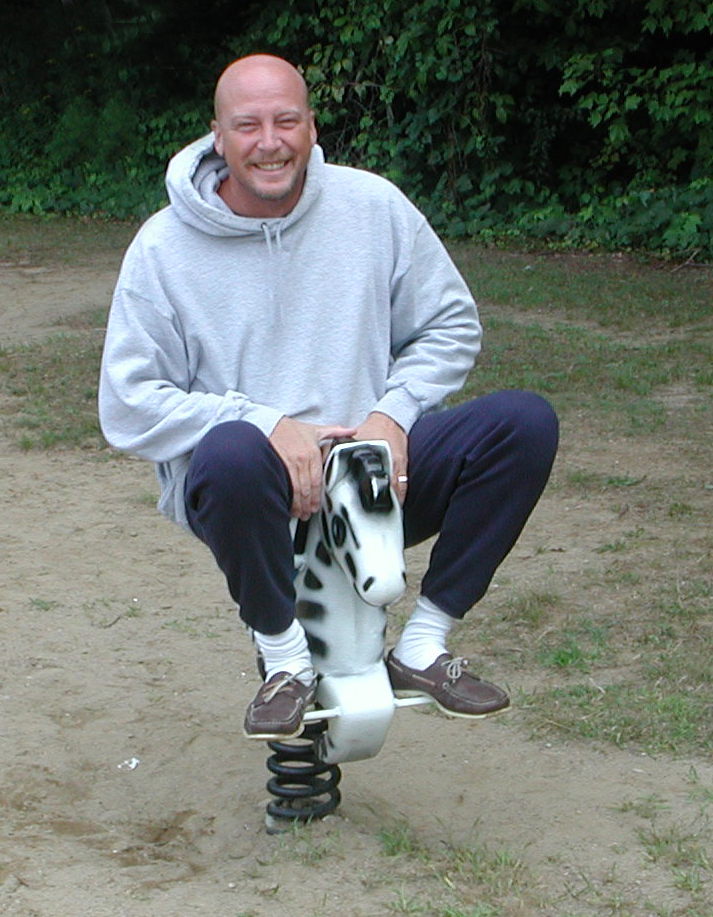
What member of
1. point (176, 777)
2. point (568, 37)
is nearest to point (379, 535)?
point (176, 777)

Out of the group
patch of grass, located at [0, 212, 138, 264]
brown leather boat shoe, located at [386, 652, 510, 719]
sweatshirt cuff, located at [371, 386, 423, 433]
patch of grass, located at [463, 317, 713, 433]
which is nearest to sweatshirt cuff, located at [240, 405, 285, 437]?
sweatshirt cuff, located at [371, 386, 423, 433]

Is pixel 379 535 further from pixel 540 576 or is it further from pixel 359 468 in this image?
pixel 540 576

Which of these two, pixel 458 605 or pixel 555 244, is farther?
pixel 555 244

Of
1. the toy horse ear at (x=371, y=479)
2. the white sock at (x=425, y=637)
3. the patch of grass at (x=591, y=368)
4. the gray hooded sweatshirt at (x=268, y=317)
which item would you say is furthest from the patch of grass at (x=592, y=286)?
the toy horse ear at (x=371, y=479)

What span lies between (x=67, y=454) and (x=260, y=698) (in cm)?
365

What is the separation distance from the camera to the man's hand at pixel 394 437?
296 cm

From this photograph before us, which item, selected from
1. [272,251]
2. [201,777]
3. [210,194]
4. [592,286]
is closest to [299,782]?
[201,777]

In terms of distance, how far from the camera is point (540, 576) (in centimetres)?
489

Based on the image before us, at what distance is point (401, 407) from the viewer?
307 centimetres

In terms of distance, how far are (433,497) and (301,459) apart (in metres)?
0.33

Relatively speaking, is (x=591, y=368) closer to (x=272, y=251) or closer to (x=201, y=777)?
(x=201, y=777)

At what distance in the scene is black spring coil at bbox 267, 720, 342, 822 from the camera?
312 centimetres

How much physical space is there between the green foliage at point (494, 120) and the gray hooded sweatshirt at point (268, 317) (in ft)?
26.7

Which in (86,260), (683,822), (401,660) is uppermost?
(401,660)
